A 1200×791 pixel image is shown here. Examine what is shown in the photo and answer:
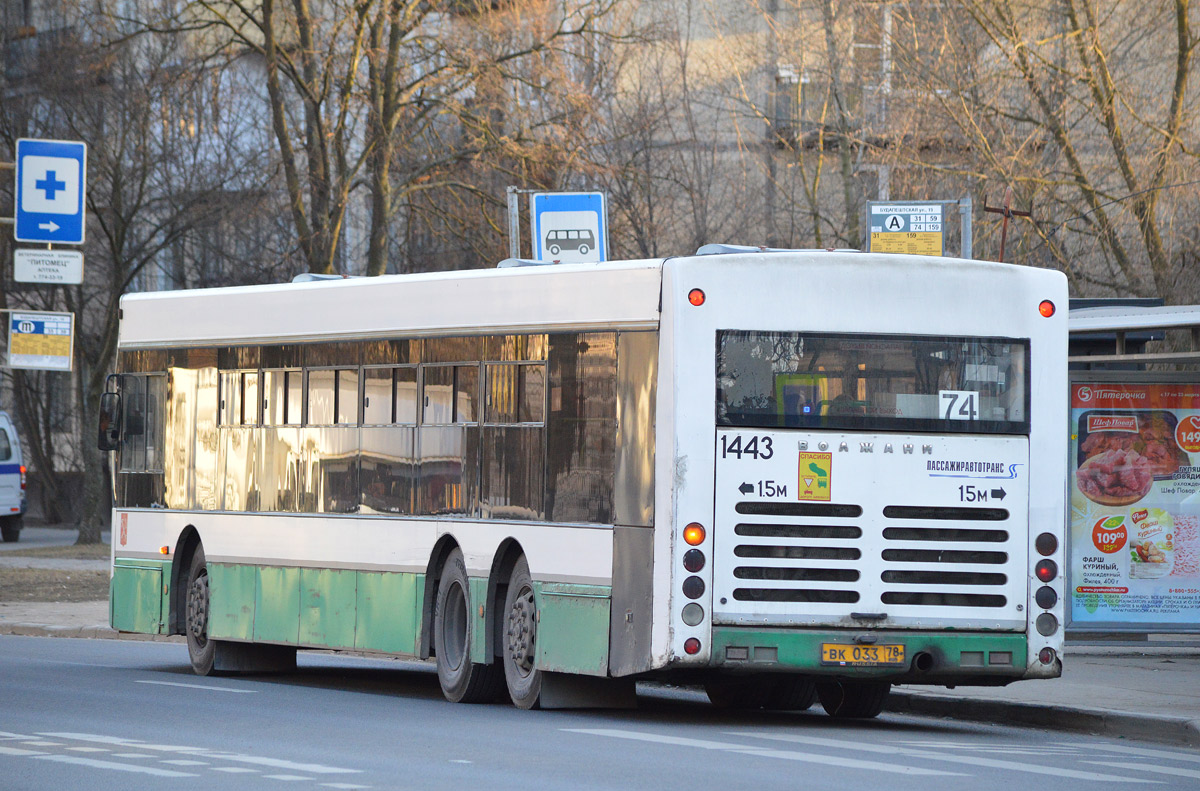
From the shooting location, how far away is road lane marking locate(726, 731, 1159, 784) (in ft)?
33.8

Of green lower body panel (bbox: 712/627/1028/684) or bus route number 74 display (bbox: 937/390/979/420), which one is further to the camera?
bus route number 74 display (bbox: 937/390/979/420)

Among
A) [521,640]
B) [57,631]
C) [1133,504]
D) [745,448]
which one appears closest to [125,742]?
[521,640]

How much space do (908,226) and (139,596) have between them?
751cm

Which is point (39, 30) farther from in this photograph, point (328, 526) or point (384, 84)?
point (328, 526)

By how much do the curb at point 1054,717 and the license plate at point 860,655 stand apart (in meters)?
1.68

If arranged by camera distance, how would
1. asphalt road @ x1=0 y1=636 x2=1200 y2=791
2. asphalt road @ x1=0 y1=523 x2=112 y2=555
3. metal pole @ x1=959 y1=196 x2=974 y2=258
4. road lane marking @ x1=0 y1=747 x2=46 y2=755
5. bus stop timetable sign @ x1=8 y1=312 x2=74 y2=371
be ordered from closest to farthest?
asphalt road @ x1=0 y1=636 x2=1200 y2=791, road lane marking @ x1=0 y1=747 x2=46 y2=755, metal pole @ x1=959 y1=196 x2=974 y2=258, bus stop timetable sign @ x1=8 y1=312 x2=74 y2=371, asphalt road @ x1=0 y1=523 x2=112 y2=555

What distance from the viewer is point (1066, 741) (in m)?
12.7

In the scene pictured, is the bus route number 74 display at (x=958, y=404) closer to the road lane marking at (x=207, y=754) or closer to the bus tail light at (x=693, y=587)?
the bus tail light at (x=693, y=587)

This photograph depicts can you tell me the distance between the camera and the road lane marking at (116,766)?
9859 mm

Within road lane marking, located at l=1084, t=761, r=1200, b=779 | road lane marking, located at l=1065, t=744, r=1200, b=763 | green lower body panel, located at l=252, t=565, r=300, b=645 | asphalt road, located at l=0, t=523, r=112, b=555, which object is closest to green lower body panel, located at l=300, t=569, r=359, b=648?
green lower body panel, located at l=252, t=565, r=300, b=645

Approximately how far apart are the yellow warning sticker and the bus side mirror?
7.85m

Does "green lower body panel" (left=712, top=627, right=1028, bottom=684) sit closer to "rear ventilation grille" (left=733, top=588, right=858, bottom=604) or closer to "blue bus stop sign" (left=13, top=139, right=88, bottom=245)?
"rear ventilation grille" (left=733, top=588, right=858, bottom=604)

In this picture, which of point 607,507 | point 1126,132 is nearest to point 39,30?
point 1126,132

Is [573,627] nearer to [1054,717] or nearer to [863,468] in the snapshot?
[863,468]
